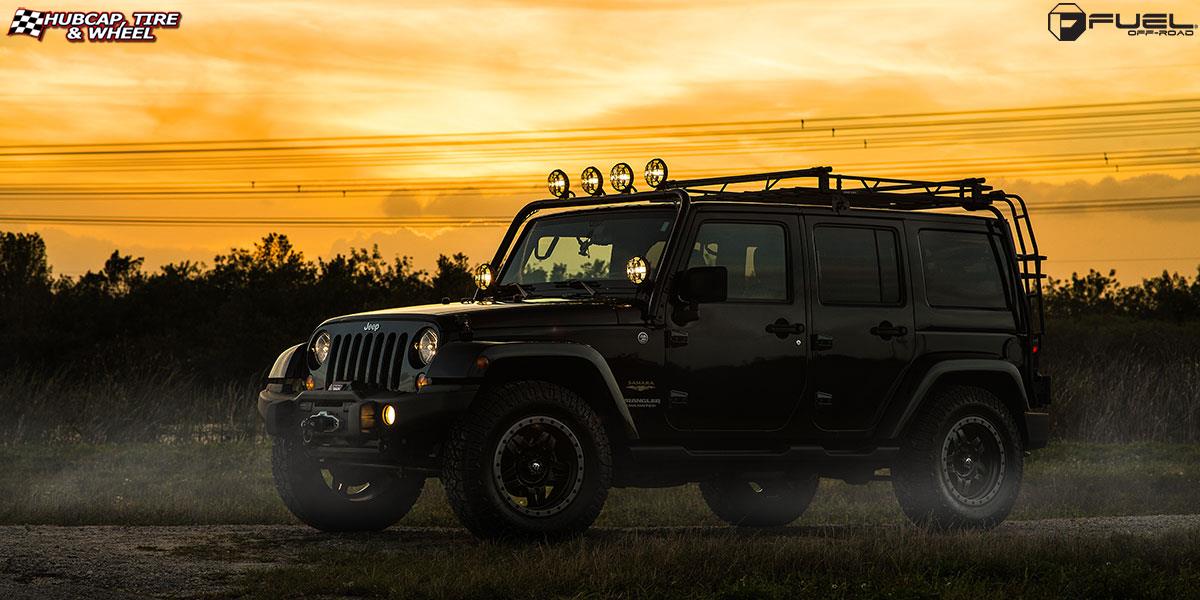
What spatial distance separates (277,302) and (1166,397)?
4503 cm

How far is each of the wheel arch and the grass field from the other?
341 cm

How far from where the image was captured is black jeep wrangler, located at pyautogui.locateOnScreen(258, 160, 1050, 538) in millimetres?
10273

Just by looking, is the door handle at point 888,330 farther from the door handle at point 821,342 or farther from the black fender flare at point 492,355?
the black fender flare at point 492,355

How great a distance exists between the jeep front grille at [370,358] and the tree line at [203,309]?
48379 millimetres

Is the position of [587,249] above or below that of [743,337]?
above

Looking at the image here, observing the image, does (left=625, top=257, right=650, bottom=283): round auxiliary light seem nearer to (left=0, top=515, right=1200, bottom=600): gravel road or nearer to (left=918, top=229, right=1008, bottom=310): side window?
(left=0, top=515, right=1200, bottom=600): gravel road

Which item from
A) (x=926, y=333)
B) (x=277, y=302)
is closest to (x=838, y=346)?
(x=926, y=333)

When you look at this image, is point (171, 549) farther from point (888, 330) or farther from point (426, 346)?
point (888, 330)

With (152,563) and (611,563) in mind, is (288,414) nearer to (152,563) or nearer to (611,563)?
(152,563)

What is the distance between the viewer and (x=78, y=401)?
26.0m

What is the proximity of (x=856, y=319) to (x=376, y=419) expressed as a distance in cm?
373

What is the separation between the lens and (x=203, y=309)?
6912cm

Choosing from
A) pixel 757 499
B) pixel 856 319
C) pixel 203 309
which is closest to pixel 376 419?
pixel 856 319

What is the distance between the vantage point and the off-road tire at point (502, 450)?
1006 centimetres
